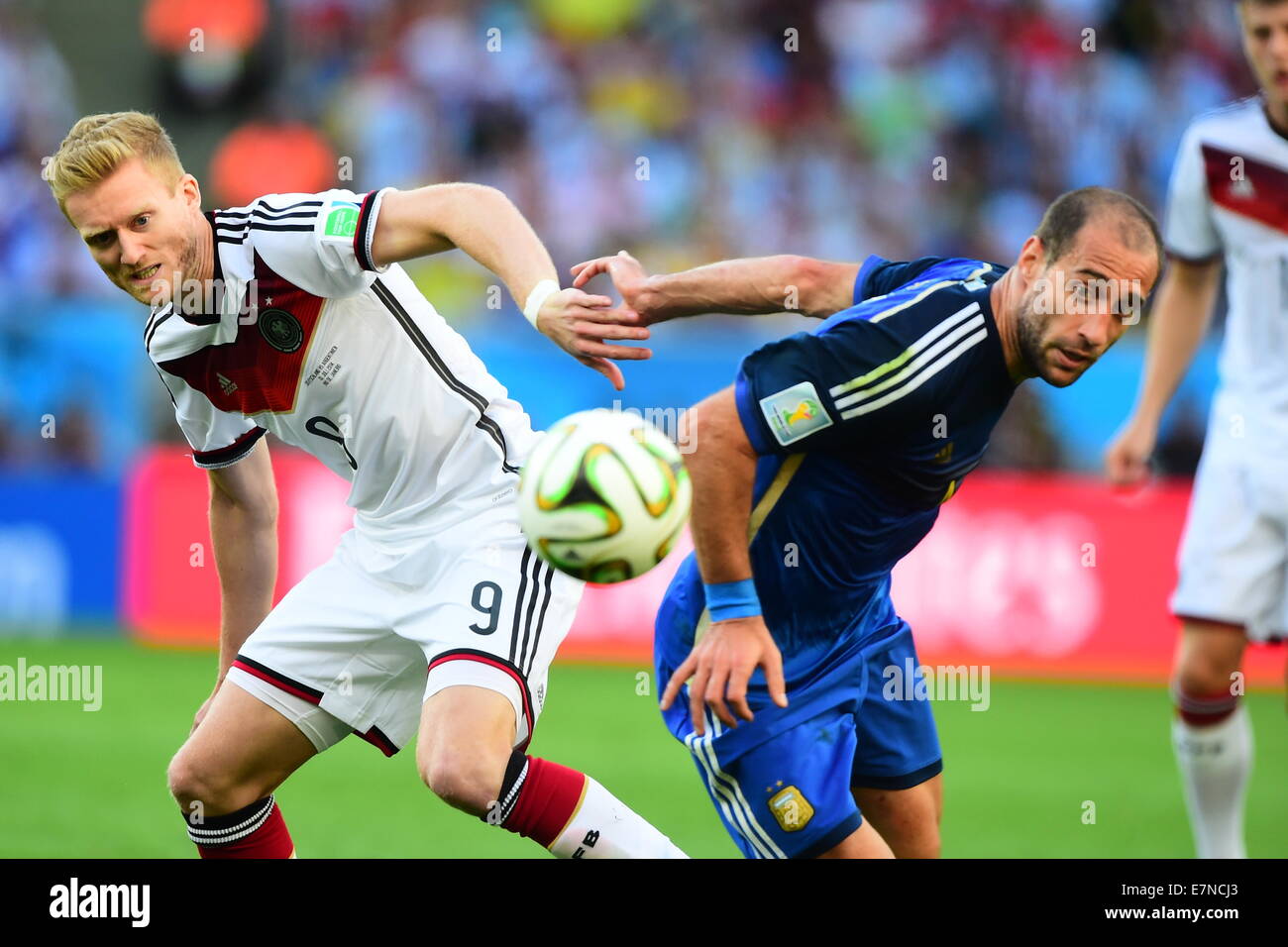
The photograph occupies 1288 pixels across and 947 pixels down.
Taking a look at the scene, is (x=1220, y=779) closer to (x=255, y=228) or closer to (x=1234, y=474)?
(x=1234, y=474)

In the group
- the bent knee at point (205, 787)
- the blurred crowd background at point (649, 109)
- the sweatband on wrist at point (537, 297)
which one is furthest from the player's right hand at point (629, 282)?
the blurred crowd background at point (649, 109)

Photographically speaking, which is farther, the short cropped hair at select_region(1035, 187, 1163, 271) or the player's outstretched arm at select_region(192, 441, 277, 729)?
the player's outstretched arm at select_region(192, 441, 277, 729)

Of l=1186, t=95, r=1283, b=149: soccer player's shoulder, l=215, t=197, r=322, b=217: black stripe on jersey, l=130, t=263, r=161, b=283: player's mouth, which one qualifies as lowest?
l=130, t=263, r=161, b=283: player's mouth

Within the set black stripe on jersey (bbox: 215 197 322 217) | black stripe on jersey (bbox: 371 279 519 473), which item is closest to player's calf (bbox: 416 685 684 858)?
black stripe on jersey (bbox: 371 279 519 473)

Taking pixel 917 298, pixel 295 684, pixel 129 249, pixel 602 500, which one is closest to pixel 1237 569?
pixel 917 298

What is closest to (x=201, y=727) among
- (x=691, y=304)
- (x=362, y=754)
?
(x=691, y=304)

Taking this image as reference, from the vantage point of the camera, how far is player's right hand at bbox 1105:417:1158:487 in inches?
214

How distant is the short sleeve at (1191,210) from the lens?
534 cm

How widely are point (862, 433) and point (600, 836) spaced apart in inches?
53.0

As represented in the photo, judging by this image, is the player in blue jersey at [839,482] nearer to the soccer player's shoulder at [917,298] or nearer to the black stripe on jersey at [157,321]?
the soccer player's shoulder at [917,298]

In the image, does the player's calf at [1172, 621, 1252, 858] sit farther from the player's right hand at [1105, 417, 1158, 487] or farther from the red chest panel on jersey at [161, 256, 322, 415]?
the red chest panel on jersey at [161, 256, 322, 415]

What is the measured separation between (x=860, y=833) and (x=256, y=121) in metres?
11.3

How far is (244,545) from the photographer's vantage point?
4.83 metres

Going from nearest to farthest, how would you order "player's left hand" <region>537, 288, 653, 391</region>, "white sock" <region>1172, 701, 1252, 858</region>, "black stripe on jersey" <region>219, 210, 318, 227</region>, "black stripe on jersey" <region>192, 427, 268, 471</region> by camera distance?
"player's left hand" <region>537, 288, 653, 391</region> < "black stripe on jersey" <region>219, 210, 318, 227</region> < "black stripe on jersey" <region>192, 427, 268, 471</region> < "white sock" <region>1172, 701, 1252, 858</region>
